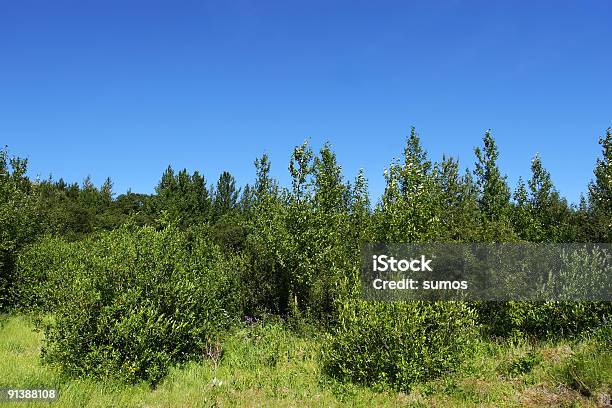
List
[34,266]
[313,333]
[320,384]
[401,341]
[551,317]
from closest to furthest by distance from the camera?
[401,341]
[320,384]
[551,317]
[313,333]
[34,266]

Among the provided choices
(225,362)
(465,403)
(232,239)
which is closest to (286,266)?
(225,362)

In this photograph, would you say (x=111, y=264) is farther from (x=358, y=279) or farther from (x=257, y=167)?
(x=257, y=167)

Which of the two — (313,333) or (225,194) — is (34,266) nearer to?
(313,333)

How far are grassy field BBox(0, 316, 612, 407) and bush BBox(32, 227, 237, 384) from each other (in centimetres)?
32

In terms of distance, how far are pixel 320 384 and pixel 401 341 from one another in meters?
1.70

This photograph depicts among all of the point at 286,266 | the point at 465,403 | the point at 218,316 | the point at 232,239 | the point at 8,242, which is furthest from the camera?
the point at 232,239

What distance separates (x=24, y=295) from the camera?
15.3m

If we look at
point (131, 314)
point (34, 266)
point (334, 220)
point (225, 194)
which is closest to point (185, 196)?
point (225, 194)

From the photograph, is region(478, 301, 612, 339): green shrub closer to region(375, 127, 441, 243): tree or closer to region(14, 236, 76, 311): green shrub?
region(375, 127, 441, 243): tree

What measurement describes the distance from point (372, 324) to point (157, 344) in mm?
3988

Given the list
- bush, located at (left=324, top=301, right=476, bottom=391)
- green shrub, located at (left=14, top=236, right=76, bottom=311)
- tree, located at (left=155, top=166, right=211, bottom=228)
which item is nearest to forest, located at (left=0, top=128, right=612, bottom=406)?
bush, located at (left=324, top=301, right=476, bottom=391)

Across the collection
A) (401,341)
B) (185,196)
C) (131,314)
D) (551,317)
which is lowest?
(401,341)

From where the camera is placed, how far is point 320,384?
783 cm

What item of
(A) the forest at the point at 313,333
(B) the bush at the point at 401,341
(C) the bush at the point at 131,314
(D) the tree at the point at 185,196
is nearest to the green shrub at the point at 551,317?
(A) the forest at the point at 313,333
